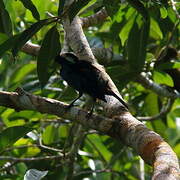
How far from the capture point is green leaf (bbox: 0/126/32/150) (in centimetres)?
Answer: 275

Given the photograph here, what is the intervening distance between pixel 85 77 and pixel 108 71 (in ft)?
3.63

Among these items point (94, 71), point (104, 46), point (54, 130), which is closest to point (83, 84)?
point (94, 71)

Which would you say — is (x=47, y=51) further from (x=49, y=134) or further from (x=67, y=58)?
(x=49, y=134)

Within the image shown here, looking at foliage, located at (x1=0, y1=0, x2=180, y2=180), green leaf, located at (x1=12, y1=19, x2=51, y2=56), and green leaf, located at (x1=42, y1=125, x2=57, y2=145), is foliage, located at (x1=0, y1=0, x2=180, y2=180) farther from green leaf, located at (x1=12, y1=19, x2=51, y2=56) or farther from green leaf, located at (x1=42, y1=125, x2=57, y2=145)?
green leaf, located at (x1=12, y1=19, x2=51, y2=56)

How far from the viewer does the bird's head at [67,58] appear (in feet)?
9.25

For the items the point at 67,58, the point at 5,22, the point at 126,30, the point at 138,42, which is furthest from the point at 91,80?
the point at 126,30

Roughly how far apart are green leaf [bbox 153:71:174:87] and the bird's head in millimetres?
1045

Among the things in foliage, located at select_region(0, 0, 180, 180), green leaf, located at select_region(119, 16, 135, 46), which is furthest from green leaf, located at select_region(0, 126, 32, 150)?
green leaf, located at select_region(119, 16, 135, 46)

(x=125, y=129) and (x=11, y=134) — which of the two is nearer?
(x=125, y=129)

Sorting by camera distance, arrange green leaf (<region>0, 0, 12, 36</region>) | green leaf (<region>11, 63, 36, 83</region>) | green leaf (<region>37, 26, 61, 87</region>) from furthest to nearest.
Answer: green leaf (<region>11, 63, 36, 83</region>) → green leaf (<region>0, 0, 12, 36</region>) → green leaf (<region>37, 26, 61, 87</region>)

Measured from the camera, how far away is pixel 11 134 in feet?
9.21

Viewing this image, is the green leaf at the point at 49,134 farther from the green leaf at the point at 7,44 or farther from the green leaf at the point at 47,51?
the green leaf at the point at 7,44

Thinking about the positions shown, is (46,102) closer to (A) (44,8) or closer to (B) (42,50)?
(B) (42,50)

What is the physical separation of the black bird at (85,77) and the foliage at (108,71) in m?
0.19
